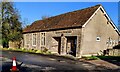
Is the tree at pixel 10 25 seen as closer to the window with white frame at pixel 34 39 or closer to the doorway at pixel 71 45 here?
the window with white frame at pixel 34 39

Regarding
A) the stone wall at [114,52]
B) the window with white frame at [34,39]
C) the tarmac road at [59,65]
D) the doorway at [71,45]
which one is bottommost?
the tarmac road at [59,65]

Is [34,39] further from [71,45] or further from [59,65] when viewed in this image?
[59,65]

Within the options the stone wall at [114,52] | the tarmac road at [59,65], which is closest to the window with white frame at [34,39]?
the stone wall at [114,52]

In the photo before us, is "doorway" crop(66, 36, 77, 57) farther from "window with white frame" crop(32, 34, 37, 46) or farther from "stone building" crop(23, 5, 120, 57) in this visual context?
"window with white frame" crop(32, 34, 37, 46)

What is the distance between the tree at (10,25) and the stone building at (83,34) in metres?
12.0

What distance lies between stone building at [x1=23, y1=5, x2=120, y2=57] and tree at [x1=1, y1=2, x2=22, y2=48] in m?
12.0

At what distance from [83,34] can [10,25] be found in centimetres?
2271

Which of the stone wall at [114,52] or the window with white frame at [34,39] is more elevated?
the window with white frame at [34,39]

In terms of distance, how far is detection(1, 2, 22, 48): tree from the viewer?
141 feet

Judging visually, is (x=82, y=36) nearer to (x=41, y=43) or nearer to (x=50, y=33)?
(x=50, y=33)

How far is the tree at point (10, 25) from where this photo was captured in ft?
141

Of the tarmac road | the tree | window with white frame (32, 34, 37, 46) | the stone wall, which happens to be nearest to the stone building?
the stone wall

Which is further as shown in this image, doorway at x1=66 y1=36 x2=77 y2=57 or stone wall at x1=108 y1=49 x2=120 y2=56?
doorway at x1=66 y1=36 x2=77 y2=57

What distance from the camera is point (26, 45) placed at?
41.4m
